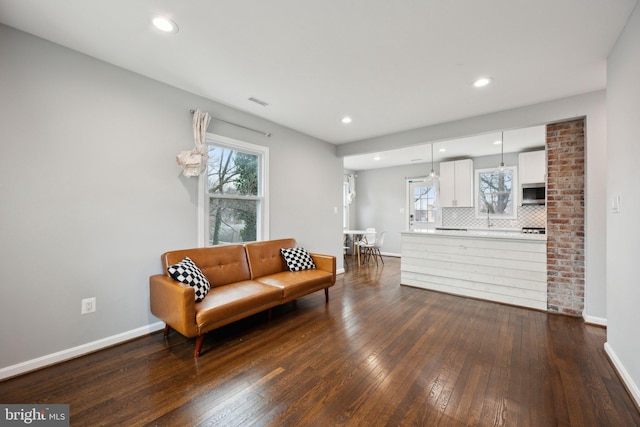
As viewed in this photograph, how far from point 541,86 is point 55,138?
4.70 m

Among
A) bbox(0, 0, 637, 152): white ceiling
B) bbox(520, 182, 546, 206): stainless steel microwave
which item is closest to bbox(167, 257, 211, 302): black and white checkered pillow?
bbox(0, 0, 637, 152): white ceiling

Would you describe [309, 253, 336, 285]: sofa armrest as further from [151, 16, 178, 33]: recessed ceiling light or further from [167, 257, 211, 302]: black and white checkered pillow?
[151, 16, 178, 33]: recessed ceiling light

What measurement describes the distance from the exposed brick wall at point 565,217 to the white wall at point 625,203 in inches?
44.0

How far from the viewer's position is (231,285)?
2926mm

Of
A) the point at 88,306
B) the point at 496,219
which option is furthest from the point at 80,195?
the point at 496,219

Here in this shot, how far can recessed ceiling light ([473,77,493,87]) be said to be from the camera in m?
2.66

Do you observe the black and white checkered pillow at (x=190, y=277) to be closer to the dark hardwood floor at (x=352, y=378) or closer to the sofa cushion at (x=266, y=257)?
the dark hardwood floor at (x=352, y=378)

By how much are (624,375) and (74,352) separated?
431 cm

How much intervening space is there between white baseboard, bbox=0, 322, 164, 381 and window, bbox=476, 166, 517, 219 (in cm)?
674

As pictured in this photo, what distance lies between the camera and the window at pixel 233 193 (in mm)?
3215

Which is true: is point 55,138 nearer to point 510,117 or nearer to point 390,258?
point 510,117

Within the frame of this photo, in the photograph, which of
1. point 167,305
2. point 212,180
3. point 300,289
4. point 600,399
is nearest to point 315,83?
point 212,180

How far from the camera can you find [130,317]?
253cm

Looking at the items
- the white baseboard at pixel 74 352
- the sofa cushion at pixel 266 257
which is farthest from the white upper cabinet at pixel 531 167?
the white baseboard at pixel 74 352
